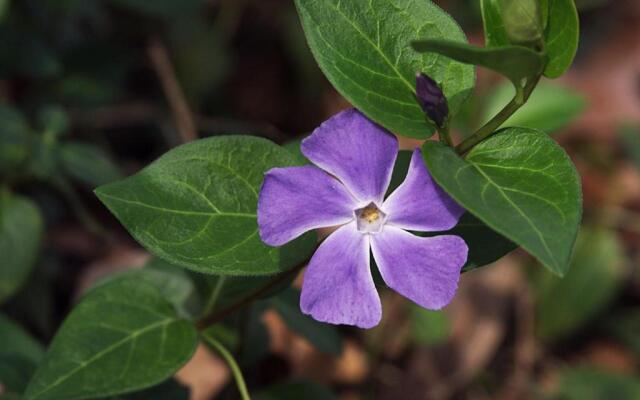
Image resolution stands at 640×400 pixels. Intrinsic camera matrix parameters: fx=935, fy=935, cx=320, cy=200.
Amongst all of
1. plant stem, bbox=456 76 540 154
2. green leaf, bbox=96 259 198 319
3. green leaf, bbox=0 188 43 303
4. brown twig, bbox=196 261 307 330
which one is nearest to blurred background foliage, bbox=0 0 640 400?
green leaf, bbox=0 188 43 303

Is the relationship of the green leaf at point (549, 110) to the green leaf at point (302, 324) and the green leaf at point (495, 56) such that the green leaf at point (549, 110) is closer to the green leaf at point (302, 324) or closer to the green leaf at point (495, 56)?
the green leaf at point (302, 324)

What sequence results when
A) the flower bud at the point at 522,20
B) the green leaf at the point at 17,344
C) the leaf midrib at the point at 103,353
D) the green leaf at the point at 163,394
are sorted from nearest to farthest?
the flower bud at the point at 522,20
the leaf midrib at the point at 103,353
the green leaf at the point at 163,394
the green leaf at the point at 17,344

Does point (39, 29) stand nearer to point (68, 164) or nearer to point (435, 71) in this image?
point (68, 164)

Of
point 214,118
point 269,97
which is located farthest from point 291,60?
point 214,118

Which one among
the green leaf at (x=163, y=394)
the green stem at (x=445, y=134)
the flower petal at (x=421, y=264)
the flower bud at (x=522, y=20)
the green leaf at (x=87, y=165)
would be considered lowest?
the green leaf at (x=163, y=394)

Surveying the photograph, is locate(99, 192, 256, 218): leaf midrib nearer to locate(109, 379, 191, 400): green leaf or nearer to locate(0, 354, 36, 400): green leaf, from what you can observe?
locate(109, 379, 191, 400): green leaf

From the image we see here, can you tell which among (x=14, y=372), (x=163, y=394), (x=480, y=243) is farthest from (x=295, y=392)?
(x=480, y=243)

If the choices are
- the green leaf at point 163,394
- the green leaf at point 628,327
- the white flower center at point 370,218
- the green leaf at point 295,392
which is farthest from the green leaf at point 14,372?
the green leaf at point 628,327
